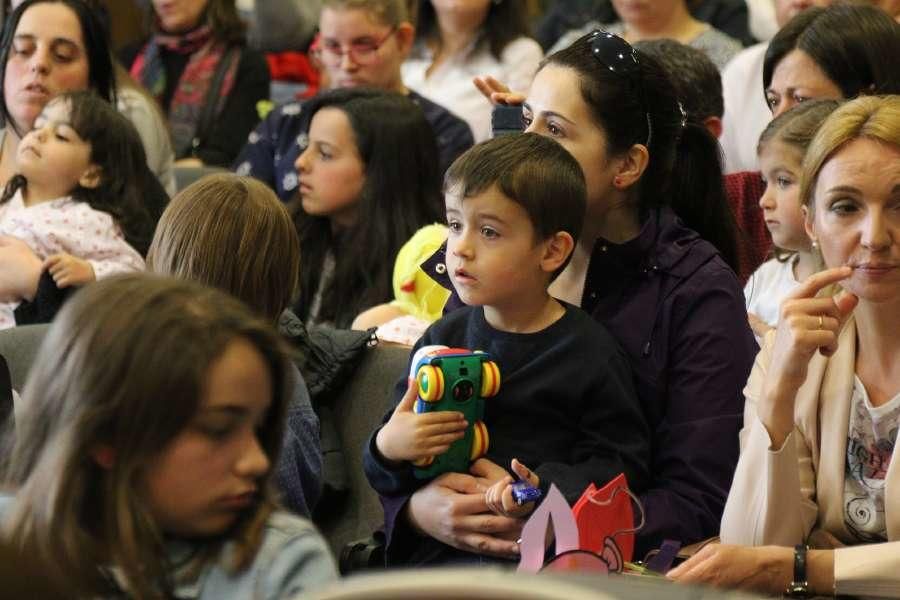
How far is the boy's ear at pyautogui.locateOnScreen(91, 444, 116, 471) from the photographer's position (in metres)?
A: 1.43

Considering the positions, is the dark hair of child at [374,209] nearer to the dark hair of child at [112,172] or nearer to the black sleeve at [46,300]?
the dark hair of child at [112,172]

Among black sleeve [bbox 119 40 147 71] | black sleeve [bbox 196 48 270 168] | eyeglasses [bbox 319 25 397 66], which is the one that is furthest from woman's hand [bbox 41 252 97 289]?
black sleeve [bbox 119 40 147 71]

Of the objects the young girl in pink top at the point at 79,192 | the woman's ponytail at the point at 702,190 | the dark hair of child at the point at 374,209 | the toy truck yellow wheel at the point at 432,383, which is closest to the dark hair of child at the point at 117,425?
the toy truck yellow wheel at the point at 432,383

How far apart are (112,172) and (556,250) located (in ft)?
4.27

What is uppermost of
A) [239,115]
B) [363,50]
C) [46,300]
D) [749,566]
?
[363,50]

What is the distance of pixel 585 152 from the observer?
7.48 ft

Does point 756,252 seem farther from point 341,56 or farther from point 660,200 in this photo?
point 341,56

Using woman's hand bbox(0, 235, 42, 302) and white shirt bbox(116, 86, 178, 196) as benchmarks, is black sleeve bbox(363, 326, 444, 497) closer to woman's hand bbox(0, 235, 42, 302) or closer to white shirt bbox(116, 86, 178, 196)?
woman's hand bbox(0, 235, 42, 302)

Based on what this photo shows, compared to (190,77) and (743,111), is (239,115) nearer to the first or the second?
(190,77)

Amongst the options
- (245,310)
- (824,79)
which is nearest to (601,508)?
(245,310)

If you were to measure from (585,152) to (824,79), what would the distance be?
30.6 inches

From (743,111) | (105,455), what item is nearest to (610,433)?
(105,455)

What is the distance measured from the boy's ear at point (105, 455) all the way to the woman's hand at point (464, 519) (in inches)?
27.8

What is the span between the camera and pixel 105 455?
4.72ft
